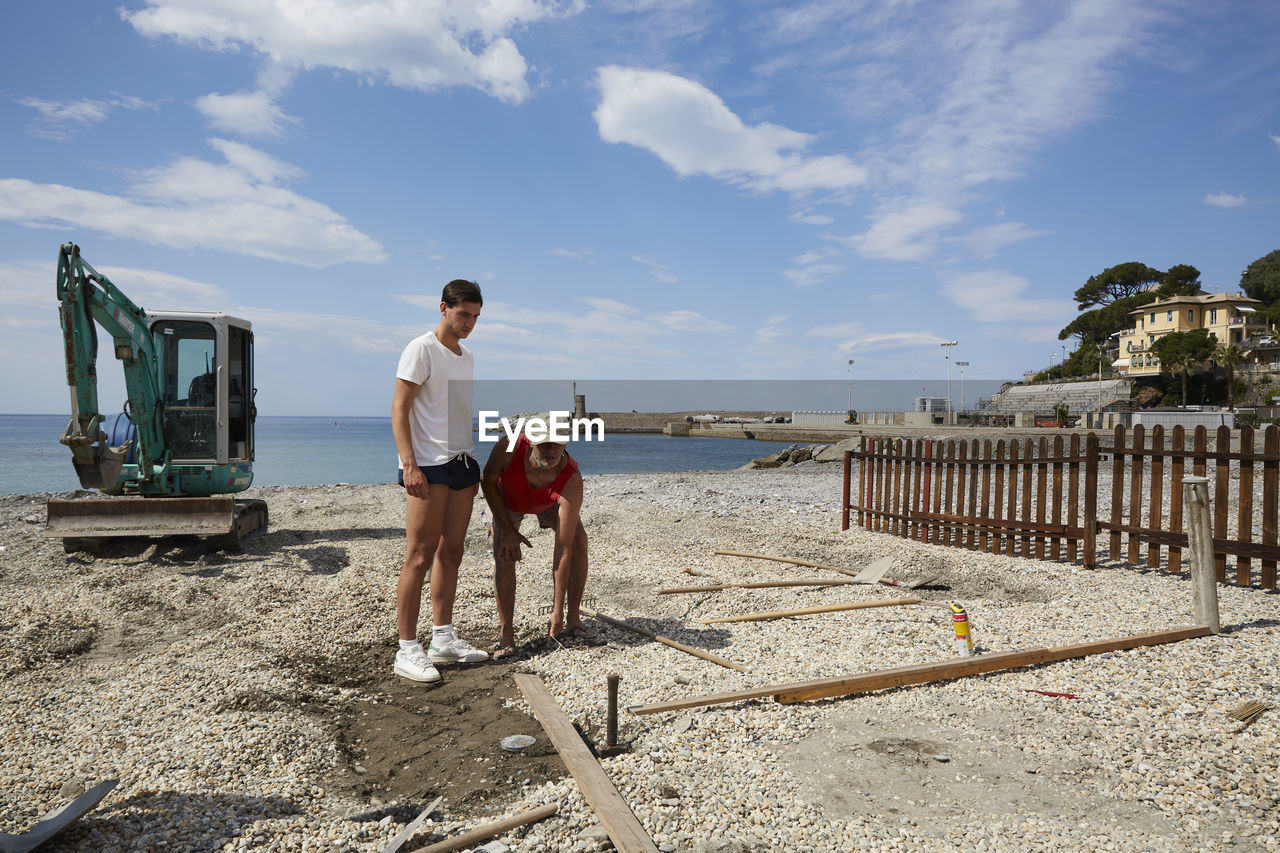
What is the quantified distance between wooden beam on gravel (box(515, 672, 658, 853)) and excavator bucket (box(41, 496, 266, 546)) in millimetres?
6356

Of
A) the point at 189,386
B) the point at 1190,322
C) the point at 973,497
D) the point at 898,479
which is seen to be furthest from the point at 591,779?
the point at 1190,322

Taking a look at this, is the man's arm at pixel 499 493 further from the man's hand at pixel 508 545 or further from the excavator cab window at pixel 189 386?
the excavator cab window at pixel 189 386

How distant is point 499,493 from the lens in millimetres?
4648

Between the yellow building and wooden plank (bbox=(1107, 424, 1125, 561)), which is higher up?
the yellow building

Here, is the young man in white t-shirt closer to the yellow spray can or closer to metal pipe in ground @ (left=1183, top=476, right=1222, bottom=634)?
the yellow spray can

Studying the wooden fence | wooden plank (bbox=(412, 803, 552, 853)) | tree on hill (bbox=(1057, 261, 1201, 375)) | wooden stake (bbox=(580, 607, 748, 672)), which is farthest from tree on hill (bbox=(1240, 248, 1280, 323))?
wooden plank (bbox=(412, 803, 552, 853))

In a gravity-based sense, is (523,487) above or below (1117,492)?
above

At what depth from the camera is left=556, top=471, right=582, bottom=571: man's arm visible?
4601mm

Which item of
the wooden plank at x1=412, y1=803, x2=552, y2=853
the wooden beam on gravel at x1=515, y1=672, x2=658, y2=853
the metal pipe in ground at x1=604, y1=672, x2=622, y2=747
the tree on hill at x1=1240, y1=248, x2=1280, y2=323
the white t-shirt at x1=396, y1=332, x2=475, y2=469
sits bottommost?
the wooden plank at x1=412, y1=803, x2=552, y2=853

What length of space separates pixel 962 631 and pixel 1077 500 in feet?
12.9

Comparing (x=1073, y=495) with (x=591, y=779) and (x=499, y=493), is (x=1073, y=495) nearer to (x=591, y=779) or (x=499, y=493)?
(x=499, y=493)

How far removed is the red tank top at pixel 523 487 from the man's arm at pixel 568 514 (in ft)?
0.14

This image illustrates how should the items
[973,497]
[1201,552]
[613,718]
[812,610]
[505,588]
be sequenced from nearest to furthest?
[613,718]
[505,588]
[1201,552]
[812,610]
[973,497]

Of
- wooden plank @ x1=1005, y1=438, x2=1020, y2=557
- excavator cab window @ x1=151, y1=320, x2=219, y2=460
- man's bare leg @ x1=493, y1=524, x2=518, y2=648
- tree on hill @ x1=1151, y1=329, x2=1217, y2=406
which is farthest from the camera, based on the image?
tree on hill @ x1=1151, y1=329, x2=1217, y2=406
